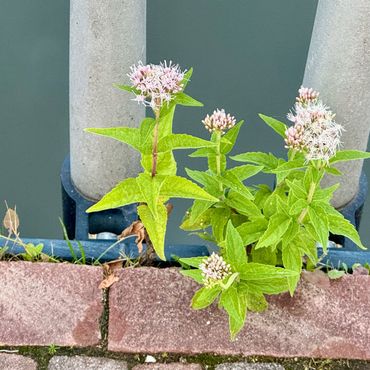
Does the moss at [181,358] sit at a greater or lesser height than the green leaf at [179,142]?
lesser

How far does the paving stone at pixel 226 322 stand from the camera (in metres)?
2.17

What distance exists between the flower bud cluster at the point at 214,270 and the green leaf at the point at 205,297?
0.30 ft

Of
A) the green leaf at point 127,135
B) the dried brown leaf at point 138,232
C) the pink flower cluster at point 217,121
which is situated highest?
the pink flower cluster at point 217,121

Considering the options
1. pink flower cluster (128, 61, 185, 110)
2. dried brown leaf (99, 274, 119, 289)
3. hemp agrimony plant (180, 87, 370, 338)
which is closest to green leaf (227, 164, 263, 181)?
hemp agrimony plant (180, 87, 370, 338)

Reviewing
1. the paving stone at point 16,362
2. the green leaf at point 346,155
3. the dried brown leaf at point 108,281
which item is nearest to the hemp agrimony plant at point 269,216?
the green leaf at point 346,155

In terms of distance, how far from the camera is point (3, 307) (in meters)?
2.21

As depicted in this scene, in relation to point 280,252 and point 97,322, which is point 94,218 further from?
point 280,252

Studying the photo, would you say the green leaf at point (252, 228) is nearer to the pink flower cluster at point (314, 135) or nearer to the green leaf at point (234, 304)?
the green leaf at point (234, 304)

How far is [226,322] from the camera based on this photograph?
2203 millimetres

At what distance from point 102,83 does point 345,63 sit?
916mm

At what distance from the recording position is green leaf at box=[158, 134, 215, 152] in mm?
1828

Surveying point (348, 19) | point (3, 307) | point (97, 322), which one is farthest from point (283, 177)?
point (3, 307)

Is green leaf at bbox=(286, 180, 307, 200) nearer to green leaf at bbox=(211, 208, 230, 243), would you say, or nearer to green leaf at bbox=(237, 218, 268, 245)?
green leaf at bbox=(237, 218, 268, 245)

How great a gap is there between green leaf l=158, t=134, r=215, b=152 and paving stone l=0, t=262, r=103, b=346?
0.63 metres
